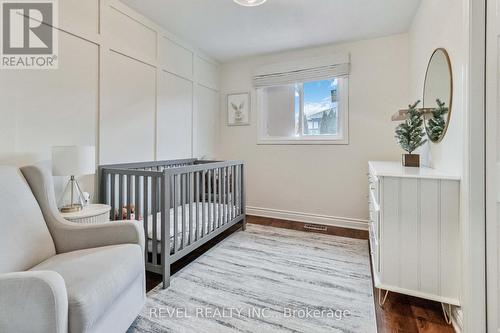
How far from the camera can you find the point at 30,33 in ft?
5.98

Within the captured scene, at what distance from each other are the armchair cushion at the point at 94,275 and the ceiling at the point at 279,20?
2301 millimetres

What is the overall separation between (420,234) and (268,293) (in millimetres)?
1080

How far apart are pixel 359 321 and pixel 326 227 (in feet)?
6.06

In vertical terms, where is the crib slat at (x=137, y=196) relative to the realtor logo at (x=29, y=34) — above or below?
below

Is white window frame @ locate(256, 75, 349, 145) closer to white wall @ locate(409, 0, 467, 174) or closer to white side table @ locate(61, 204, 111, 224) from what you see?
white wall @ locate(409, 0, 467, 174)

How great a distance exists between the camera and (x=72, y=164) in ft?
5.79

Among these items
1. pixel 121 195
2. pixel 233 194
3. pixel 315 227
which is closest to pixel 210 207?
pixel 233 194

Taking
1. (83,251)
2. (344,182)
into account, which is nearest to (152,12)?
(83,251)

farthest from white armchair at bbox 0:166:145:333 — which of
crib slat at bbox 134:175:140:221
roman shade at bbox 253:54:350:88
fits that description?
roman shade at bbox 253:54:350:88

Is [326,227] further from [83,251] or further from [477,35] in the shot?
[83,251]

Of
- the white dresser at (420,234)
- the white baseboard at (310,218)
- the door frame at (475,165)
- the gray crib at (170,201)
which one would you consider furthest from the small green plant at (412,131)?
the gray crib at (170,201)

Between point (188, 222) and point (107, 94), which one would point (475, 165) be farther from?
point (107, 94)

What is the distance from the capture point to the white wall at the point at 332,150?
306 cm

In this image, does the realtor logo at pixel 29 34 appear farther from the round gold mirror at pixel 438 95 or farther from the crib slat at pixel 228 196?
the round gold mirror at pixel 438 95
